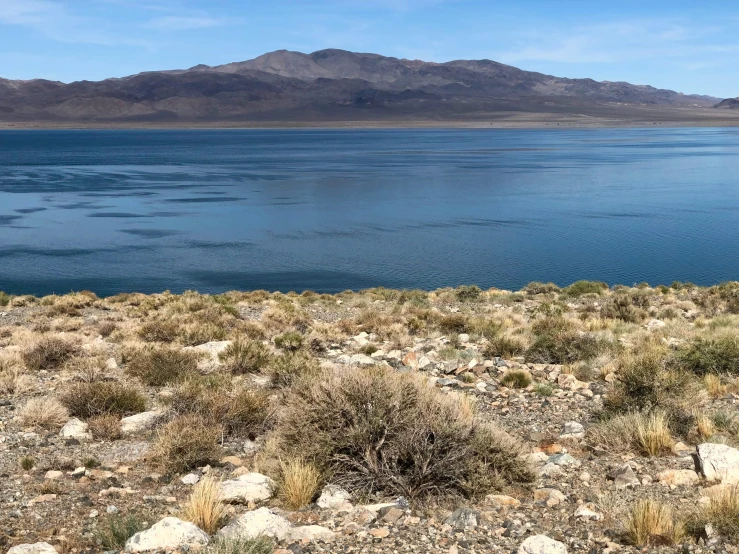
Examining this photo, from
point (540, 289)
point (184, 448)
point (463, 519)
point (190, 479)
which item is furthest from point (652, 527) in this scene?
point (540, 289)

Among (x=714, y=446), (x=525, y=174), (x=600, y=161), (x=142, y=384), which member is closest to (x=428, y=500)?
(x=714, y=446)

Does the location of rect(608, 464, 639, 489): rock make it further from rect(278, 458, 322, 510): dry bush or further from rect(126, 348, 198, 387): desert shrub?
rect(126, 348, 198, 387): desert shrub

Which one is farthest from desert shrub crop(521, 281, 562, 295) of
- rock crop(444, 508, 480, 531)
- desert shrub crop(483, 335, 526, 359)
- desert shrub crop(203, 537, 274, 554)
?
desert shrub crop(203, 537, 274, 554)

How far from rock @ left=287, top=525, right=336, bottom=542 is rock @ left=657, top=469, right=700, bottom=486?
110 inches

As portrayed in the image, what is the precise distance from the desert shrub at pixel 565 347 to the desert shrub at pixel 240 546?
7060mm

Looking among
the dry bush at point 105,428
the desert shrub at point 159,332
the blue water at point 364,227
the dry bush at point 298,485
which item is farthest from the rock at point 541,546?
the blue water at point 364,227

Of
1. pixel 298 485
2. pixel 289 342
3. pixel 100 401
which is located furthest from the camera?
pixel 289 342

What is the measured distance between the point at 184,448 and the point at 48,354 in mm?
5438

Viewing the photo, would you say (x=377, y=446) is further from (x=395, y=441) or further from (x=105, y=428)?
(x=105, y=428)

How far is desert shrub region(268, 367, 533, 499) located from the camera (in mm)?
5898

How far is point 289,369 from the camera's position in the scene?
385 inches

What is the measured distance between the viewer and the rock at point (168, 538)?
4.91 metres

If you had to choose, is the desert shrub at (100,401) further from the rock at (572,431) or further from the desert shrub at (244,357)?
the rock at (572,431)

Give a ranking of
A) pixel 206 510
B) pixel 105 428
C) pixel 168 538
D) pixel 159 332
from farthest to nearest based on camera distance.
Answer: pixel 159 332
pixel 105 428
pixel 206 510
pixel 168 538
